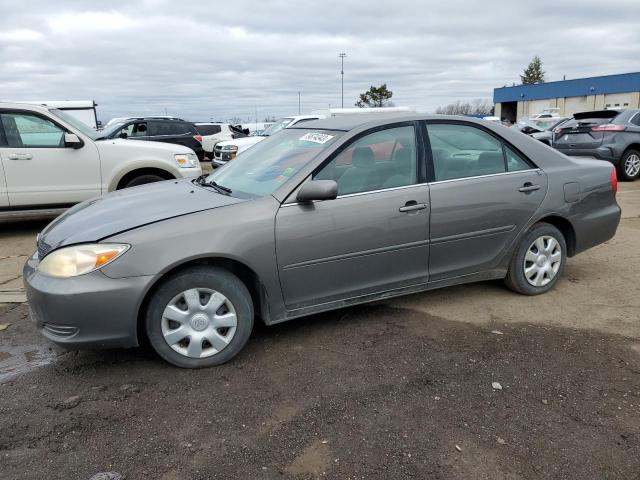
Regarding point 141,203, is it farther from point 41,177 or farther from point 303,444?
point 41,177

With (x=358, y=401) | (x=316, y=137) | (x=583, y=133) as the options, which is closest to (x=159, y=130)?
(x=583, y=133)

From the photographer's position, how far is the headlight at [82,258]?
3191 millimetres

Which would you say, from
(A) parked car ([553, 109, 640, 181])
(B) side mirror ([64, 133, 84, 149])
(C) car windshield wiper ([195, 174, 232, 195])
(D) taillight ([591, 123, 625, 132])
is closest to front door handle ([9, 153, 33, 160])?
(B) side mirror ([64, 133, 84, 149])

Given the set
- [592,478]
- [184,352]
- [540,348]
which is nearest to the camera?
[592,478]

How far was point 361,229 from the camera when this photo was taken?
148 inches

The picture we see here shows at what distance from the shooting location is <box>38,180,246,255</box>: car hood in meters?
3.38

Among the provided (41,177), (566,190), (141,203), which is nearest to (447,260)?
(566,190)

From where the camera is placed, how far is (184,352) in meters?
3.41

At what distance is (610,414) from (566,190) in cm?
221

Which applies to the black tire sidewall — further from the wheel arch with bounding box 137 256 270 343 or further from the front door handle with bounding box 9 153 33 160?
the front door handle with bounding box 9 153 33 160

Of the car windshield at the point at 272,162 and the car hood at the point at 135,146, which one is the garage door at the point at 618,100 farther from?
the car windshield at the point at 272,162

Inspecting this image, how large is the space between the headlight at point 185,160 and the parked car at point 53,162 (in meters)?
0.32

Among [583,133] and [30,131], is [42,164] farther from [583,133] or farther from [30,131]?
[583,133]

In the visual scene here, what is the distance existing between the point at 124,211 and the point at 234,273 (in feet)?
2.85
